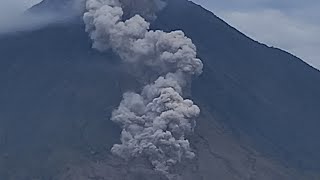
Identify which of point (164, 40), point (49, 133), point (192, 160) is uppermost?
point (164, 40)

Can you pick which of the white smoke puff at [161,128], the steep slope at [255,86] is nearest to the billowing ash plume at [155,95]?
the white smoke puff at [161,128]

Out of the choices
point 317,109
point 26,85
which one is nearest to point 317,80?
point 317,109

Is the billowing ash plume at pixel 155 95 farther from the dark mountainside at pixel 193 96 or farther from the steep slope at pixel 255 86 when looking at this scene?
the steep slope at pixel 255 86

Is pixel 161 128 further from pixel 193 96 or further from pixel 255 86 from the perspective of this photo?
pixel 255 86

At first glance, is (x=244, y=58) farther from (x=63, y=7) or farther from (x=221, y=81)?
(x=63, y=7)

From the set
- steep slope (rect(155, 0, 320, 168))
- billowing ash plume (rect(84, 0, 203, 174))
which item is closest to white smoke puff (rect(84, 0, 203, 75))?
billowing ash plume (rect(84, 0, 203, 174))
